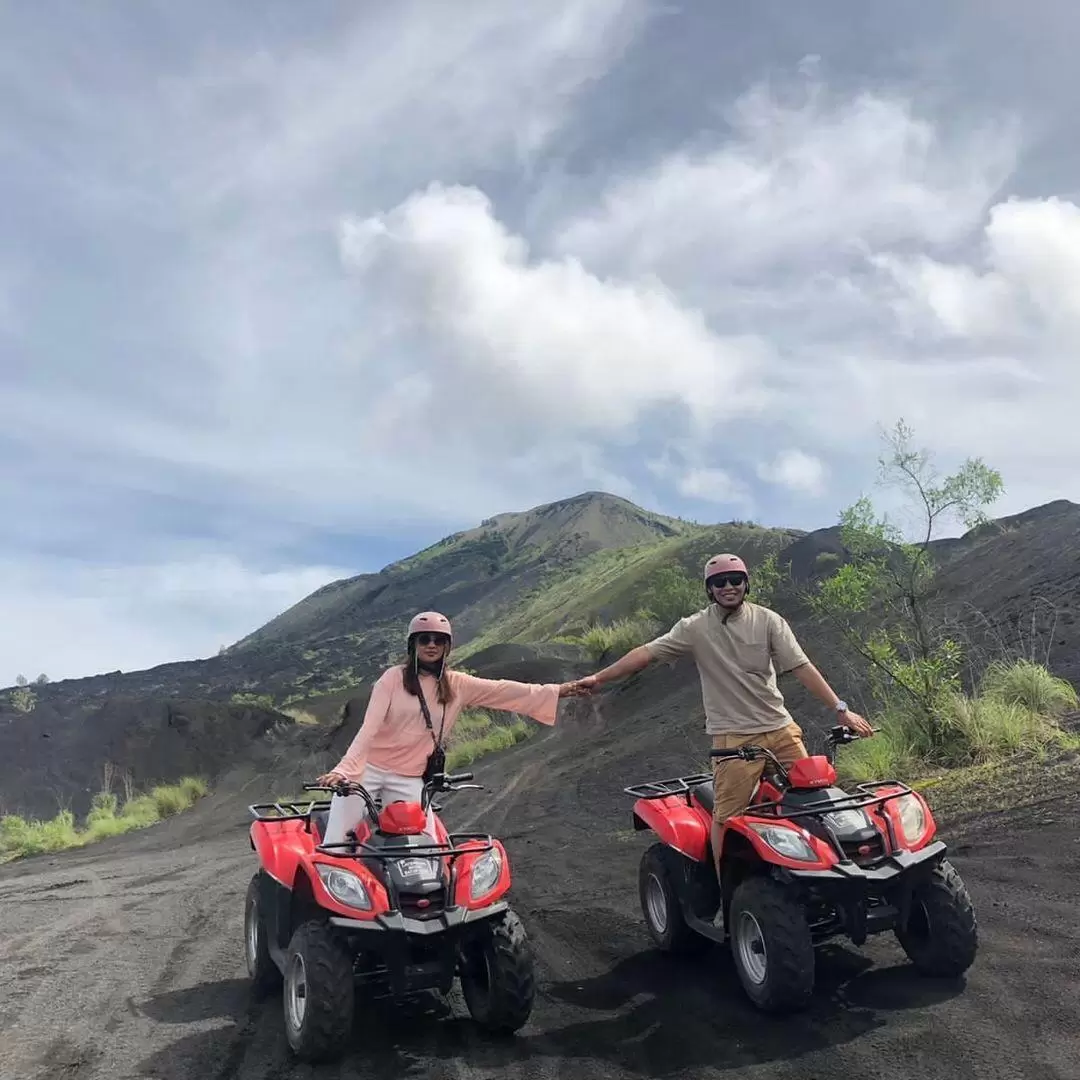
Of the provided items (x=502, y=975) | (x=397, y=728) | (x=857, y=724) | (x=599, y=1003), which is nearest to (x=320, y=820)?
(x=397, y=728)

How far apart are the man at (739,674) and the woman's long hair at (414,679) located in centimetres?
100

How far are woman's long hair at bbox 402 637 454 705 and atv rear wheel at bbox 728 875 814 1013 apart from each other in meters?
1.95

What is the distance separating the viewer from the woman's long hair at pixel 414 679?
214 inches

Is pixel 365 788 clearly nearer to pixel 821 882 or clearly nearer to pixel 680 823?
pixel 680 823

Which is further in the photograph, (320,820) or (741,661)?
(320,820)

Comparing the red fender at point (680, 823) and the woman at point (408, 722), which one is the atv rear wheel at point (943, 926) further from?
the woman at point (408, 722)

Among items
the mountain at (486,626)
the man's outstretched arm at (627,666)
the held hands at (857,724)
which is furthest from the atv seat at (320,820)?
the mountain at (486,626)

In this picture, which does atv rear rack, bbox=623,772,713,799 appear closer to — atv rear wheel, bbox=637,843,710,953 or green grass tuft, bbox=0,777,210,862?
atv rear wheel, bbox=637,843,710,953

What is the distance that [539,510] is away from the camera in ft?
599

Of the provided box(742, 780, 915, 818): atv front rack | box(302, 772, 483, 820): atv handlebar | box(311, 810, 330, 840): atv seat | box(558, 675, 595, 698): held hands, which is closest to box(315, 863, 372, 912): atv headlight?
box(302, 772, 483, 820): atv handlebar

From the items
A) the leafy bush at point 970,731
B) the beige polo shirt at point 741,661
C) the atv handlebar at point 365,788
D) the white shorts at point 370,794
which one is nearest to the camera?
the atv handlebar at point 365,788

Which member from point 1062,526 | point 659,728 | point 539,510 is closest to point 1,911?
point 659,728

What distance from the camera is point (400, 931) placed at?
173 inches

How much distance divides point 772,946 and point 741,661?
160 centimetres
